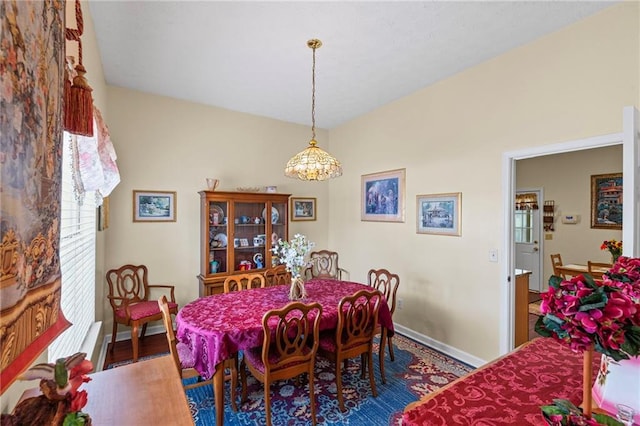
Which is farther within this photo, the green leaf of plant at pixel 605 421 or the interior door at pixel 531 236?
the interior door at pixel 531 236

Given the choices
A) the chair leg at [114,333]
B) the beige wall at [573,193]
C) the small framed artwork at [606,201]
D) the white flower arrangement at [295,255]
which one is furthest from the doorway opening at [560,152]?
the chair leg at [114,333]

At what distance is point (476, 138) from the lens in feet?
9.87

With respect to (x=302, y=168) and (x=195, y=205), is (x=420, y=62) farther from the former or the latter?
(x=195, y=205)

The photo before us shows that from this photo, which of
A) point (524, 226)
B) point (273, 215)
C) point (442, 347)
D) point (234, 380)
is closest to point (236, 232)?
point (273, 215)

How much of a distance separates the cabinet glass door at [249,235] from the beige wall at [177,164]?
1.38ft

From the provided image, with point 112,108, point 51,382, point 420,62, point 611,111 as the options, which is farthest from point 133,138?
point 611,111

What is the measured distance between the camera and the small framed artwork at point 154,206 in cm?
361

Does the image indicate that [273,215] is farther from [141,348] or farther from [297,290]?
[141,348]

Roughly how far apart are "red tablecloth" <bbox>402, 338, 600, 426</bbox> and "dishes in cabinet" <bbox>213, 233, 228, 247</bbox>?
10.9 feet

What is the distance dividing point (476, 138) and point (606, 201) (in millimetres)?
3541

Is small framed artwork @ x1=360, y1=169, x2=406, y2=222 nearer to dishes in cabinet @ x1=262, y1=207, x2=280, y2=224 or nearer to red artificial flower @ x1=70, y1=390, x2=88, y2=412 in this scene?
A: dishes in cabinet @ x1=262, y1=207, x2=280, y2=224

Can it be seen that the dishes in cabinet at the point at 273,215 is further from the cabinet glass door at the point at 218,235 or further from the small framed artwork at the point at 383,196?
the small framed artwork at the point at 383,196

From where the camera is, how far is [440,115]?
3.34 metres

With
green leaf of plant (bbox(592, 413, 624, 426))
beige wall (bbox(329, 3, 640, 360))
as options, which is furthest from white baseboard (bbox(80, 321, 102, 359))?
beige wall (bbox(329, 3, 640, 360))
